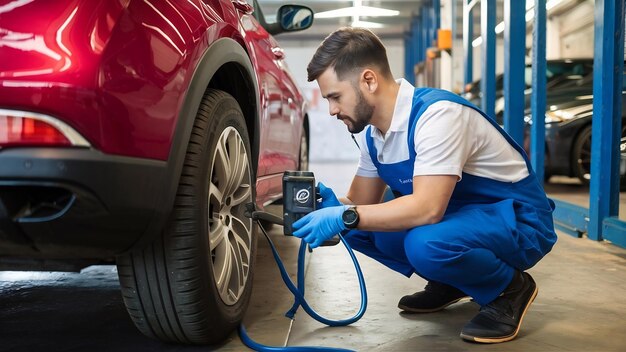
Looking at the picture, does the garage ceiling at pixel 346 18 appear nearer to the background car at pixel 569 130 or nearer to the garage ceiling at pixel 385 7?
the garage ceiling at pixel 385 7

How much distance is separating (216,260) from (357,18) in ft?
51.5

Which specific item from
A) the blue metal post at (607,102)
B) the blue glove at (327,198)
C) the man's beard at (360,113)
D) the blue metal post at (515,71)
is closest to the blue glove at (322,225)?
the blue glove at (327,198)

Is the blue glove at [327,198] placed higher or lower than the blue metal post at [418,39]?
lower

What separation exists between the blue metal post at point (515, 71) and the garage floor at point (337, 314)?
2.25m

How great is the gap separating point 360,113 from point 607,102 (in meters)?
2.15

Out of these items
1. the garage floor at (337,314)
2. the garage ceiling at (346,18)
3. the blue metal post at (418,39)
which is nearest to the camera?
the garage floor at (337,314)

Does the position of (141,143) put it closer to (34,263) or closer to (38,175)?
(38,175)

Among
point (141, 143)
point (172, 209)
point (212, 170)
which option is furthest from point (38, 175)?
point (212, 170)

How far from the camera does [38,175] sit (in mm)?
1343

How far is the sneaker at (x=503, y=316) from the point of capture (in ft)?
6.80

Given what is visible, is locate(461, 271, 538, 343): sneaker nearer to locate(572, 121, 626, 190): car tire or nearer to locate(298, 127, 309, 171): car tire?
locate(298, 127, 309, 171): car tire

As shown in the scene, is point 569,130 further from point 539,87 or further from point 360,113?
point 360,113

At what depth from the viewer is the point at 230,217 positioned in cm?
210

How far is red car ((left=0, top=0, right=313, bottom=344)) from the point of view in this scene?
135 centimetres
